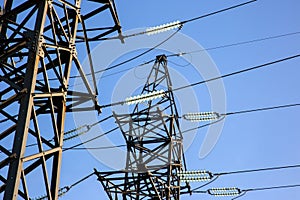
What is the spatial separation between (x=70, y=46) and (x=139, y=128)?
856 cm

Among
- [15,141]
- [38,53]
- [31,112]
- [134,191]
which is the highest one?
[38,53]

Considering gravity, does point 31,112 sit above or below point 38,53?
below

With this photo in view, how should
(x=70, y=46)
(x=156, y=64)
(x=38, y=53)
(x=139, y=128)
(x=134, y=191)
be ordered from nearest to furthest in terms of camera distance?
(x=38, y=53) → (x=70, y=46) → (x=134, y=191) → (x=139, y=128) → (x=156, y=64)

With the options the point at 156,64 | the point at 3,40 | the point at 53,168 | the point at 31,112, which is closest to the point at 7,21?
A: the point at 3,40

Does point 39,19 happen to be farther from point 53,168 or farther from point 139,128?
point 139,128

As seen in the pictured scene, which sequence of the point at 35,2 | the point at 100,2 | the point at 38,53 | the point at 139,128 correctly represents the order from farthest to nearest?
the point at 139,128
the point at 100,2
the point at 35,2
the point at 38,53

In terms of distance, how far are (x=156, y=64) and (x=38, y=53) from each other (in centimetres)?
1067

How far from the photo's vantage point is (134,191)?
593 inches

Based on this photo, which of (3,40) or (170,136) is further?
(170,136)

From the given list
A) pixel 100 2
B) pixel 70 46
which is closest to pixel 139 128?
pixel 100 2

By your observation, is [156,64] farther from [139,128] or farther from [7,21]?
[7,21]

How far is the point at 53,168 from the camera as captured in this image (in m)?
6.99

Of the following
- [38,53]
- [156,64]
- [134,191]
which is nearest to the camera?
[38,53]

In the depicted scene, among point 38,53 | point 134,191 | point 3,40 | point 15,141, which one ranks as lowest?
point 134,191
